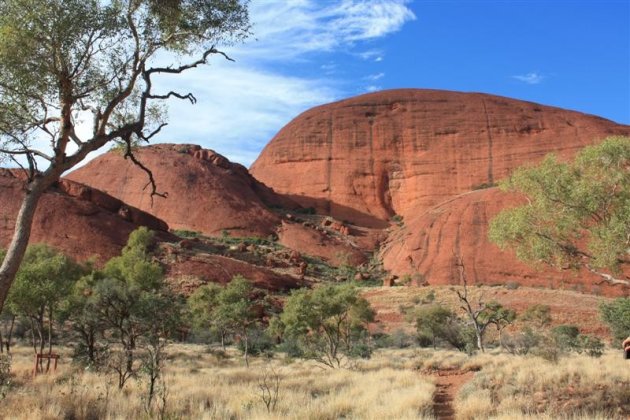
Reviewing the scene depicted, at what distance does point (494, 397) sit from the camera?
11.6 m

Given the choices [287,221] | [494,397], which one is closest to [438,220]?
[287,221]

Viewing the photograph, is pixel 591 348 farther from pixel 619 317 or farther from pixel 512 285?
pixel 512 285

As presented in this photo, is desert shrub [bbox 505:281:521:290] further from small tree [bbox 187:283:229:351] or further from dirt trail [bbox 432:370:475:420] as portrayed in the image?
dirt trail [bbox 432:370:475:420]

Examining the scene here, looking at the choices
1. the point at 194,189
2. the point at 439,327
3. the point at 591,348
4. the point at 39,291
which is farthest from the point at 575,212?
the point at 194,189

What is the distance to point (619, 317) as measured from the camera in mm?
30969

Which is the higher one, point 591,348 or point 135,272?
point 135,272

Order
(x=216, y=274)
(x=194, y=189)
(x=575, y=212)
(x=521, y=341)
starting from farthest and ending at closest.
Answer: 1. (x=194, y=189)
2. (x=216, y=274)
3. (x=521, y=341)
4. (x=575, y=212)

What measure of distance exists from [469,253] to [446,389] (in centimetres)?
4466

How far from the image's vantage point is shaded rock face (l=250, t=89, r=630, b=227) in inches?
3489

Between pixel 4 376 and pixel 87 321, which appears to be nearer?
pixel 4 376

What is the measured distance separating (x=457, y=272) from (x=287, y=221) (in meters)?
28.2

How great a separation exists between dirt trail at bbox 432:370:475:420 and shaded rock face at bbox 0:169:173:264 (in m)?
40.0

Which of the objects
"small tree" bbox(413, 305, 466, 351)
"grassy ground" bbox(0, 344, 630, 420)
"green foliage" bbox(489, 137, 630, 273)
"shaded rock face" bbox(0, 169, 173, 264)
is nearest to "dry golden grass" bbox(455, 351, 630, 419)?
"grassy ground" bbox(0, 344, 630, 420)

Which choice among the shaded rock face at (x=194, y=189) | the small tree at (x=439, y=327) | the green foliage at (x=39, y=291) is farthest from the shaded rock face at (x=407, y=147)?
the green foliage at (x=39, y=291)
